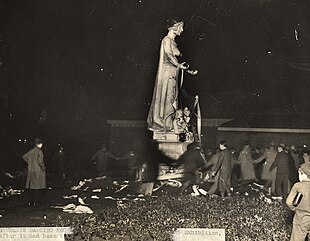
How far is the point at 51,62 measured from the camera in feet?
16.8

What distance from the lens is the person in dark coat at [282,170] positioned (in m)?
5.02

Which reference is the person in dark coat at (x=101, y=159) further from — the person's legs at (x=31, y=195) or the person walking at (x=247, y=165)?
the person walking at (x=247, y=165)

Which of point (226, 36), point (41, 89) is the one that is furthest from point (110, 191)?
point (226, 36)

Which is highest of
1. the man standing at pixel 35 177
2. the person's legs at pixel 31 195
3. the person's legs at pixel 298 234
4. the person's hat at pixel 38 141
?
the person's hat at pixel 38 141

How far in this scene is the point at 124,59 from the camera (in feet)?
16.9

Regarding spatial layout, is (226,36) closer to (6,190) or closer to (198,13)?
(198,13)

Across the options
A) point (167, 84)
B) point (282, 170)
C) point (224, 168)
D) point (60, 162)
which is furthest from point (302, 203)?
point (60, 162)

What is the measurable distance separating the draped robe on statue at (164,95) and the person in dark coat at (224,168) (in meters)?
0.58

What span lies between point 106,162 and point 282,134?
1798 millimetres

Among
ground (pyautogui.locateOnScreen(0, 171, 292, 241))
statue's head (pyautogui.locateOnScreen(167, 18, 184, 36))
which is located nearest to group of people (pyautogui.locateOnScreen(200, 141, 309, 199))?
ground (pyautogui.locateOnScreen(0, 171, 292, 241))
